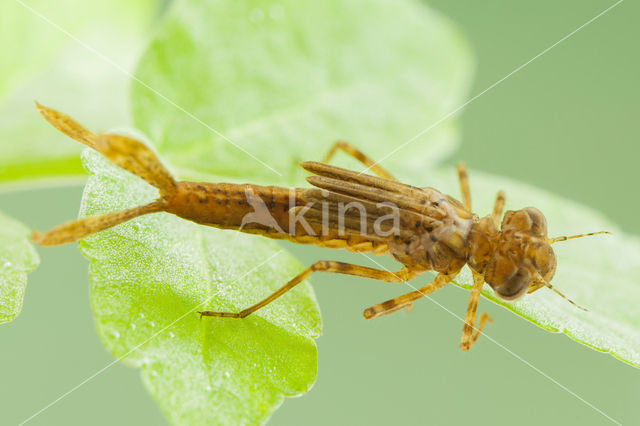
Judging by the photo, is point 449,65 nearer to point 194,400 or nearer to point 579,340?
point 579,340

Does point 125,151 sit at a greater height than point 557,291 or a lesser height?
greater

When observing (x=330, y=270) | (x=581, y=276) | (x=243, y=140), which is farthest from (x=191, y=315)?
(x=581, y=276)

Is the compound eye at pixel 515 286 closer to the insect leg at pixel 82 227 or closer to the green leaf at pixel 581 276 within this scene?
the green leaf at pixel 581 276

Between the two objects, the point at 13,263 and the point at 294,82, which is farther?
the point at 294,82

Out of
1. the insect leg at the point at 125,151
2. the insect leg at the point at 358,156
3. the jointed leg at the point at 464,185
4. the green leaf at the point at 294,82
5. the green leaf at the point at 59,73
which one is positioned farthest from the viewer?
the jointed leg at the point at 464,185

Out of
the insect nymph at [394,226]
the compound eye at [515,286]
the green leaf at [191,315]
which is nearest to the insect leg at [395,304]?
the insect nymph at [394,226]

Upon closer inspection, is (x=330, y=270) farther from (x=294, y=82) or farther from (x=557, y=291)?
(x=557, y=291)

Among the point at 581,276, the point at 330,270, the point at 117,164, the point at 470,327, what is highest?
the point at 117,164
